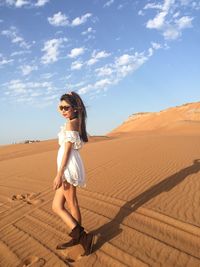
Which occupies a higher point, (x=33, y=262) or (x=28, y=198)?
(x=28, y=198)

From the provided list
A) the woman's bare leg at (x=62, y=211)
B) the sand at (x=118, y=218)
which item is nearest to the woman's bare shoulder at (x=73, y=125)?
the woman's bare leg at (x=62, y=211)

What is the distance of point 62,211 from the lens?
4562 mm

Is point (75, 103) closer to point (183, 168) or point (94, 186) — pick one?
point (94, 186)

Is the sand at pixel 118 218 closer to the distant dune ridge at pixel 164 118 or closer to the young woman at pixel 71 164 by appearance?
the young woman at pixel 71 164

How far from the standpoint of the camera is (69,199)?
183 inches

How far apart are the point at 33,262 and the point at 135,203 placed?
9.15ft

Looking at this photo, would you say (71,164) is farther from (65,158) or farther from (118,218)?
(118,218)

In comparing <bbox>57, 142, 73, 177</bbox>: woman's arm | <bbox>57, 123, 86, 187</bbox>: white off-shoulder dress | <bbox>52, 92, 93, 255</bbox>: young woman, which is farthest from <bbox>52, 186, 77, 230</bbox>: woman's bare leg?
<bbox>57, 142, 73, 177</bbox>: woman's arm

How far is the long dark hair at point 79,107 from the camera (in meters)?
4.56

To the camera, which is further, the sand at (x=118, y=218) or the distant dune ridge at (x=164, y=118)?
the distant dune ridge at (x=164, y=118)

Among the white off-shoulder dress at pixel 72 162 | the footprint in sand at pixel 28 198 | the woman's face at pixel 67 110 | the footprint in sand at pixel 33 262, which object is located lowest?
the footprint in sand at pixel 33 262

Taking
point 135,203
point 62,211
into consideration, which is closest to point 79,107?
point 62,211

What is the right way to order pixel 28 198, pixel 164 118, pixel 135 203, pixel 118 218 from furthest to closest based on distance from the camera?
1. pixel 164 118
2. pixel 28 198
3. pixel 135 203
4. pixel 118 218

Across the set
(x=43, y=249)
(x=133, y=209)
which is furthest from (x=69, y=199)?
(x=133, y=209)
